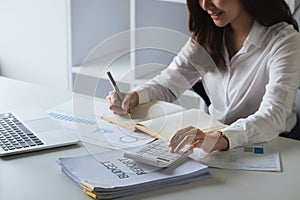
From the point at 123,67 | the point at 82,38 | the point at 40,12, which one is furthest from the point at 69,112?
the point at 40,12

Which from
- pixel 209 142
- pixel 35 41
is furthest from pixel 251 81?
pixel 35 41

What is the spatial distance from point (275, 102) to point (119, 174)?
0.59 meters

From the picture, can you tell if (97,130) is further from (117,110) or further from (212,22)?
(212,22)

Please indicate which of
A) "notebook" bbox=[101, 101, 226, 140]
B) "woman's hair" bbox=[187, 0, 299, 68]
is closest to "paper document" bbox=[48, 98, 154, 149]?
"notebook" bbox=[101, 101, 226, 140]

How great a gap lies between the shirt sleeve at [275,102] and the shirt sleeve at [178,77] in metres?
0.28

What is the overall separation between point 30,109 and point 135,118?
359 millimetres

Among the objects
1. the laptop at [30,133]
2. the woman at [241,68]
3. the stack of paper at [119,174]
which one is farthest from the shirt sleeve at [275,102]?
the laptop at [30,133]

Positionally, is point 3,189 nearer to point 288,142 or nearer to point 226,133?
point 226,133

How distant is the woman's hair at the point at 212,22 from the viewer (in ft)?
6.60

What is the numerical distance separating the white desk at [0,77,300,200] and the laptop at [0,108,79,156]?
0.03m

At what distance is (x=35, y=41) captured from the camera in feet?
11.9

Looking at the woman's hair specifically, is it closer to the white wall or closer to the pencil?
the pencil

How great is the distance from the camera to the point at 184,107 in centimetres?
190

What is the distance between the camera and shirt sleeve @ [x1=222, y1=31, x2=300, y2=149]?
1696 mm
